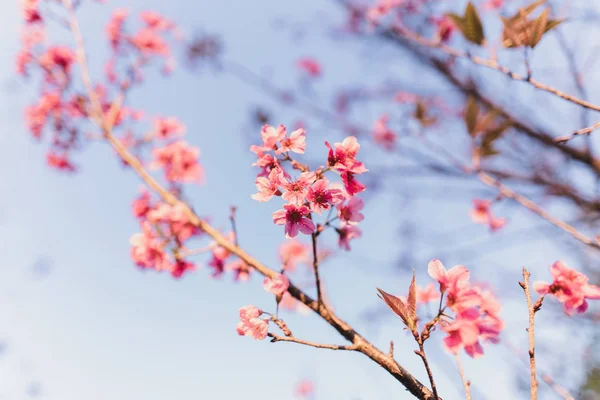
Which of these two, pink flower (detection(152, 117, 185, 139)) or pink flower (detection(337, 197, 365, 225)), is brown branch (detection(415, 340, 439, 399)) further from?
pink flower (detection(152, 117, 185, 139))

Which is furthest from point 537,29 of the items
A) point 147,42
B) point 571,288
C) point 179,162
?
point 147,42

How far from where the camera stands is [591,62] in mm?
2760

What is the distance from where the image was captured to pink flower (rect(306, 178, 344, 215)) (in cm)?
119

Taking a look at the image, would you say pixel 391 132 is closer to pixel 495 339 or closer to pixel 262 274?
pixel 262 274

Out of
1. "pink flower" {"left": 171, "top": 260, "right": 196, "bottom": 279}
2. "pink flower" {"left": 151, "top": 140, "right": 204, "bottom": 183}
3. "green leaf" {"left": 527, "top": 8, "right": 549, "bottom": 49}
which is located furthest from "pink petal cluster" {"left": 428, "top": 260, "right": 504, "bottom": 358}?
"pink flower" {"left": 151, "top": 140, "right": 204, "bottom": 183}

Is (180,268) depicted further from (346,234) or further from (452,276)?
(452,276)

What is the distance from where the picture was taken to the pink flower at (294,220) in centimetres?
118

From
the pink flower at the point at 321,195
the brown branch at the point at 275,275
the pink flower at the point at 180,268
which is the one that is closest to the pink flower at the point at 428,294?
the brown branch at the point at 275,275

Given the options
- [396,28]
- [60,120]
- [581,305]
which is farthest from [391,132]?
[581,305]

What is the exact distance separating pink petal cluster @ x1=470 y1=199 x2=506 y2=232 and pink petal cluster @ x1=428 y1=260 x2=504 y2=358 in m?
2.37

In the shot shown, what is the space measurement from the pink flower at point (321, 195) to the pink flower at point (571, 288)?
27.9 inches

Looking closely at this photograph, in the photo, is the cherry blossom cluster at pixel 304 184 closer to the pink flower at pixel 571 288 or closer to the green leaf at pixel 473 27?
the pink flower at pixel 571 288

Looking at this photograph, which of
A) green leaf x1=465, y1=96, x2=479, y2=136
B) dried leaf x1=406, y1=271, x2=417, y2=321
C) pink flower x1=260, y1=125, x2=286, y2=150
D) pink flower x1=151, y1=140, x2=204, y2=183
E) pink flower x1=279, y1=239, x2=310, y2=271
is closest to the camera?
dried leaf x1=406, y1=271, x2=417, y2=321

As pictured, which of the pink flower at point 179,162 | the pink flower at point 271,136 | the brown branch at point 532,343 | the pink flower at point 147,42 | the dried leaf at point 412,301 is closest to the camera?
the brown branch at point 532,343
